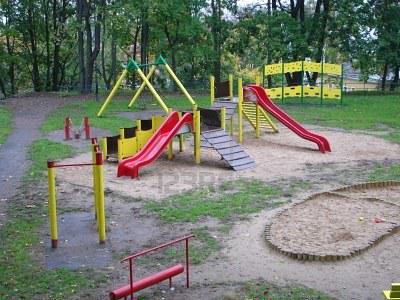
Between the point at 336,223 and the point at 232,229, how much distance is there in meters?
1.62

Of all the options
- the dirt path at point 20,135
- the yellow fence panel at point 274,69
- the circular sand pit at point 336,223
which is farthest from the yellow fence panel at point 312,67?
the circular sand pit at point 336,223

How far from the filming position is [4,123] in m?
20.7

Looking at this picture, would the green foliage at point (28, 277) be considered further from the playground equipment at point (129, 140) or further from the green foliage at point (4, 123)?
the green foliage at point (4, 123)

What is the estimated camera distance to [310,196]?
10523 millimetres

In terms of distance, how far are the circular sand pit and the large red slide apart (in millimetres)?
4038

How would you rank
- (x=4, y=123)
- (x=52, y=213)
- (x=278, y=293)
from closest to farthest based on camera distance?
(x=278, y=293) < (x=52, y=213) < (x=4, y=123)

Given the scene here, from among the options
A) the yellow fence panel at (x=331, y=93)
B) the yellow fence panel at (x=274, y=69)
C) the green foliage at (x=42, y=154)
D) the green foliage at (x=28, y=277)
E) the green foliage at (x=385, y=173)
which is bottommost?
the green foliage at (x=28, y=277)

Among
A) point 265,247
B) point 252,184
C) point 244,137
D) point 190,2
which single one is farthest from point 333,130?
point 190,2

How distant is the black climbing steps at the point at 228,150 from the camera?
13.2m

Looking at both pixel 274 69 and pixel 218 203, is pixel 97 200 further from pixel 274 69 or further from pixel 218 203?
pixel 274 69

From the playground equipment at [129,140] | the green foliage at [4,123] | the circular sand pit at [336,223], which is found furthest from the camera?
the green foliage at [4,123]

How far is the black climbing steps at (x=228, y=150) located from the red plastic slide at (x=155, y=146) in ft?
1.90

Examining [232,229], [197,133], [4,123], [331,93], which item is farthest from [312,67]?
[232,229]

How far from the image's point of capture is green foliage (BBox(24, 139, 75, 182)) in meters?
12.7
